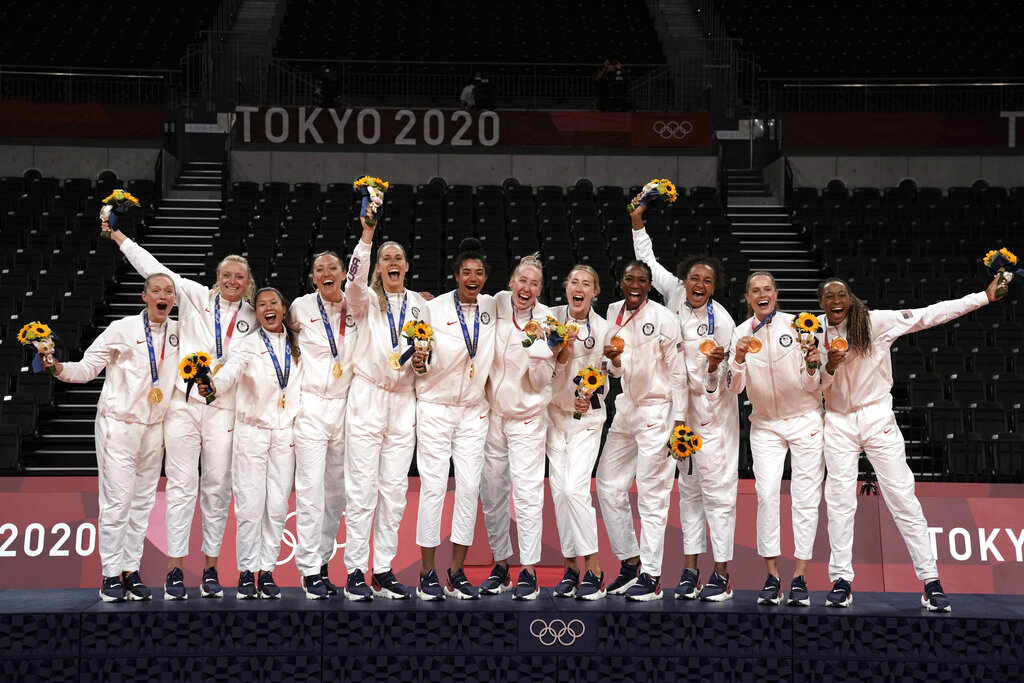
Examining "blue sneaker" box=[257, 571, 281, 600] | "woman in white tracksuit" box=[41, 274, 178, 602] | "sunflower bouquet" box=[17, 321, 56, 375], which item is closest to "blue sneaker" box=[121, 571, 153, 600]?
"woman in white tracksuit" box=[41, 274, 178, 602]

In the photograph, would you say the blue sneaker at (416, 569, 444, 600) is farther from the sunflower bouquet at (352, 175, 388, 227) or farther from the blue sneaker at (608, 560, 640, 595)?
the sunflower bouquet at (352, 175, 388, 227)

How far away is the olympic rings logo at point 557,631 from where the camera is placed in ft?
21.0

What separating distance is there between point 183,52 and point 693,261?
61.1ft

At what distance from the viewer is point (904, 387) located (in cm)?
1277

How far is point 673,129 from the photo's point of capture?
19.3 m

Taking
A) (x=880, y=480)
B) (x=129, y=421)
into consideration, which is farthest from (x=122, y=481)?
(x=880, y=480)

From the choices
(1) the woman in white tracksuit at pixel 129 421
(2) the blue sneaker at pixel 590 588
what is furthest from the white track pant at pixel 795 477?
(1) the woman in white tracksuit at pixel 129 421

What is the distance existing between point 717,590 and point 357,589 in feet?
7.59

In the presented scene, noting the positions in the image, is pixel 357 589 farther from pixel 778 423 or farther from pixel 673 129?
pixel 673 129

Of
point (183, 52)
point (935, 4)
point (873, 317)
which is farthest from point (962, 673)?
point (935, 4)

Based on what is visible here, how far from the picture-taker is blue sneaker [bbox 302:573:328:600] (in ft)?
22.1

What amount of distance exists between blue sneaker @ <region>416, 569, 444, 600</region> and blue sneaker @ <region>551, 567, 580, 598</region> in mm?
779

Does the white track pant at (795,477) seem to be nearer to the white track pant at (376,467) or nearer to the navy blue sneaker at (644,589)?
the navy blue sneaker at (644,589)

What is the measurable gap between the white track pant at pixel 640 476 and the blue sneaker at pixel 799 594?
0.85 metres
